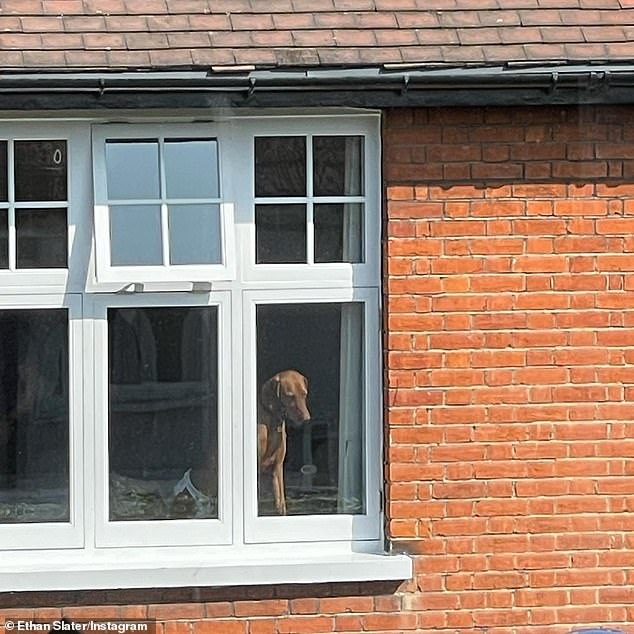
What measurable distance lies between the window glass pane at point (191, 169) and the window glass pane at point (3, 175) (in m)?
0.72

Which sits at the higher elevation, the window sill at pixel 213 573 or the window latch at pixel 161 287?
the window latch at pixel 161 287

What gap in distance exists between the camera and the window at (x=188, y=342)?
569 centimetres

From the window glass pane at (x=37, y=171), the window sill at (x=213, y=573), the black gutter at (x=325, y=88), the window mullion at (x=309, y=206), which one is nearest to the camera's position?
the black gutter at (x=325, y=88)

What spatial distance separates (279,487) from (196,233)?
4.08 feet

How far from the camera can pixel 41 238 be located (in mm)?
5711

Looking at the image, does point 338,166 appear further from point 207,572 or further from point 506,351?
point 207,572

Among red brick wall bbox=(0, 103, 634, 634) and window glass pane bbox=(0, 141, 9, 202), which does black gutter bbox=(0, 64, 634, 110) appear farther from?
window glass pane bbox=(0, 141, 9, 202)

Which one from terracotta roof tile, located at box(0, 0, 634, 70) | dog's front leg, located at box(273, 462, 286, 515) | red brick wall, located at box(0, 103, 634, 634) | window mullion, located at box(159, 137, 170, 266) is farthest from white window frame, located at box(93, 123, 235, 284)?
dog's front leg, located at box(273, 462, 286, 515)

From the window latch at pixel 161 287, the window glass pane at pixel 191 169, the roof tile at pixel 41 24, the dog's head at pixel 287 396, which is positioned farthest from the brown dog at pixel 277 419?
the roof tile at pixel 41 24

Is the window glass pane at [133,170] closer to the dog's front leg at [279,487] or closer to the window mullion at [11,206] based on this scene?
the window mullion at [11,206]

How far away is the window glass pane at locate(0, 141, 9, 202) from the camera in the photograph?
18.6 feet

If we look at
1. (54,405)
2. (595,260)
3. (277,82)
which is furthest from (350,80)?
(54,405)

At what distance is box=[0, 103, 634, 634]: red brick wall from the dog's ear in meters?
0.53

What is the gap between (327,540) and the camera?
581cm
